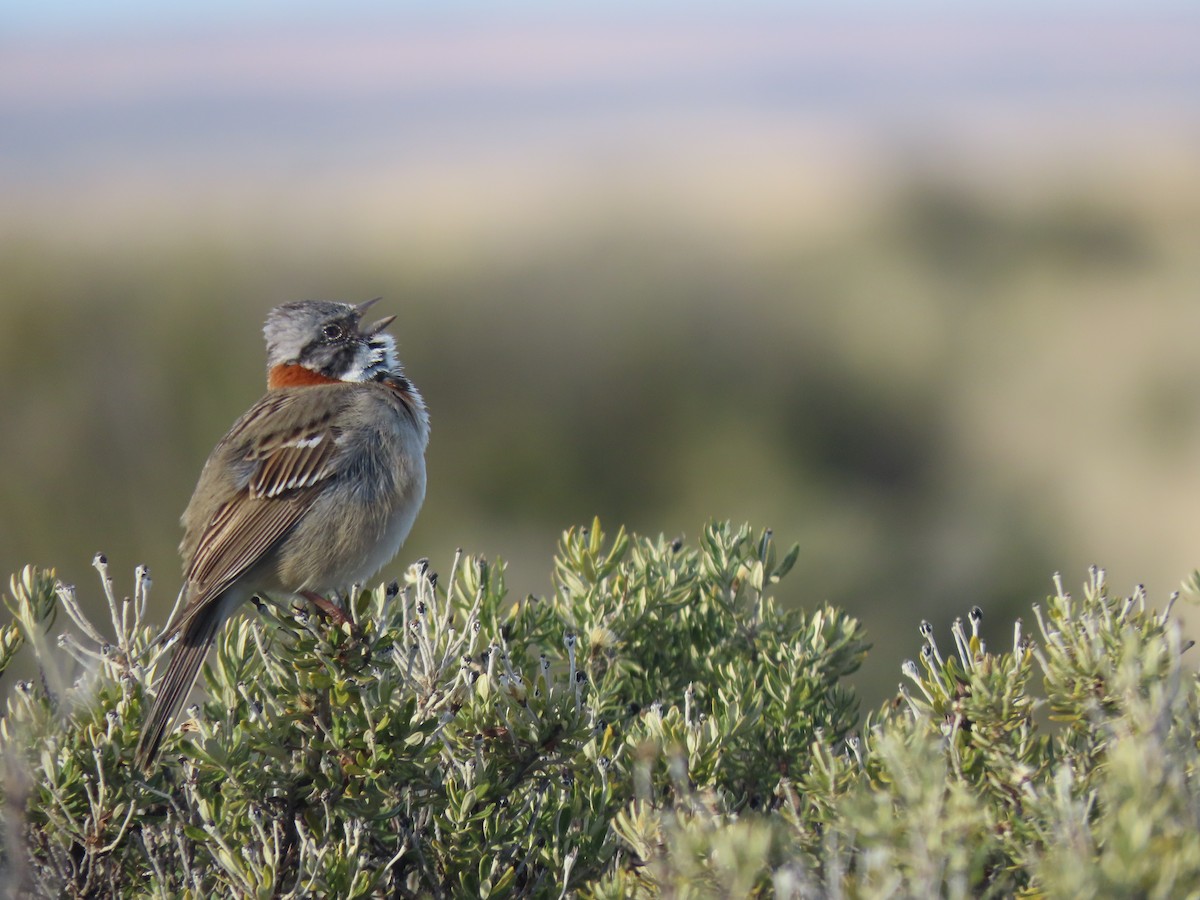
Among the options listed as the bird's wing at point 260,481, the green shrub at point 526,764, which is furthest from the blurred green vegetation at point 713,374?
the green shrub at point 526,764

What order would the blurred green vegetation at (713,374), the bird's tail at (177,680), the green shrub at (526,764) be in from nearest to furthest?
the green shrub at (526,764) → the bird's tail at (177,680) → the blurred green vegetation at (713,374)

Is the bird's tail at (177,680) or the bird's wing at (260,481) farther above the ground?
the bird's wing at (260,481)

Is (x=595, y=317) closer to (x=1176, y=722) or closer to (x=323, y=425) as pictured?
(x=323, y=425)

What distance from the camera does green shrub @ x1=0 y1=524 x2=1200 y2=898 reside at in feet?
8.44

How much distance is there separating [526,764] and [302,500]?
1.75 m

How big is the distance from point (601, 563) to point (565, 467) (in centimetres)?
1154

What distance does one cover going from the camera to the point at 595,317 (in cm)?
1919

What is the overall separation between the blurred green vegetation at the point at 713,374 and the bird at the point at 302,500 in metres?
8.69

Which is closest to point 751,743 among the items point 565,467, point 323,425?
point 323,425

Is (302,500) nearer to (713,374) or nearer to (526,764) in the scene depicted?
(526,764)

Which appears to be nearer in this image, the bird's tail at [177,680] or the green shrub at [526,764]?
the green shrub at [526,764]

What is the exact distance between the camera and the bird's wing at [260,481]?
443 cm

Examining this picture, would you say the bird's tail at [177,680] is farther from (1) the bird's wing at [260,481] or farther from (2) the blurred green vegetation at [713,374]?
(2) the blurred green vegetation at [713,374]

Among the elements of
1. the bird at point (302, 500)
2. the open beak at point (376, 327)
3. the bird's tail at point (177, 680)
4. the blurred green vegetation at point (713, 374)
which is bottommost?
the blurred green vegetation at point (713, 374)
